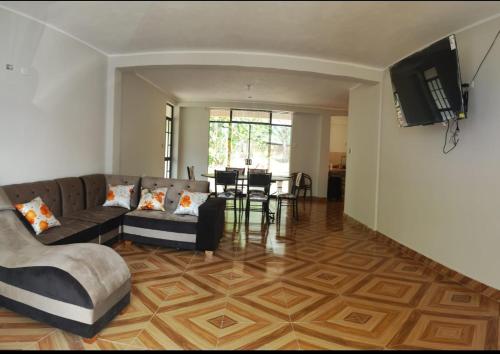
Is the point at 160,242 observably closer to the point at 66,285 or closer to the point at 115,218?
the point at 115,218

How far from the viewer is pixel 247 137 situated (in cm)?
A: 917

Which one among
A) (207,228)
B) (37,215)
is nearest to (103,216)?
(37,215)

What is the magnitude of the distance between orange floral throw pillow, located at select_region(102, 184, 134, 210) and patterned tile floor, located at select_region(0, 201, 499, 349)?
1.91 ft

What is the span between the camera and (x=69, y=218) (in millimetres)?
3537

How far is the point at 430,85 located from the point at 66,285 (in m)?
3.63

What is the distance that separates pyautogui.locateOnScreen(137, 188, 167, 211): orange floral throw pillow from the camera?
4141 mm

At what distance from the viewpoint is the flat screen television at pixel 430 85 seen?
293cm

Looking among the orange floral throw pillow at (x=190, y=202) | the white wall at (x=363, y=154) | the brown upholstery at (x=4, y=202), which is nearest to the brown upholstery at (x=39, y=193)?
the brown upholstery at (x=4, y=202)

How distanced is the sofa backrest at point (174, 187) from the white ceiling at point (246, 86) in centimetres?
170

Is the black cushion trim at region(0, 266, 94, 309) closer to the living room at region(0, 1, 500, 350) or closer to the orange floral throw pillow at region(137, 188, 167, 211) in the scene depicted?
the living room at region(0, 1, 500, 350)

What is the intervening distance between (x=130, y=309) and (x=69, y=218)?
1665mm

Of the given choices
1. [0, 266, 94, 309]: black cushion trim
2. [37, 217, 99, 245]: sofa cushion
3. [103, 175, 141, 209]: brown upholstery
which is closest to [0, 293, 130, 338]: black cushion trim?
[0, 266, 94, 309]: black cushion trim

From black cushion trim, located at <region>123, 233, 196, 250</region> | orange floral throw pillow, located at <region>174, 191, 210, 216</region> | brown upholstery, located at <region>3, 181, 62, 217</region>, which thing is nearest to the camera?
brown upholstery, located at <region>3, 181, 62, 217</region>

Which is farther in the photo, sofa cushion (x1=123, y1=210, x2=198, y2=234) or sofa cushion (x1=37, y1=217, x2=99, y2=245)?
sofa cushion (x1=123, y1=210, x2=198, y2=234)
